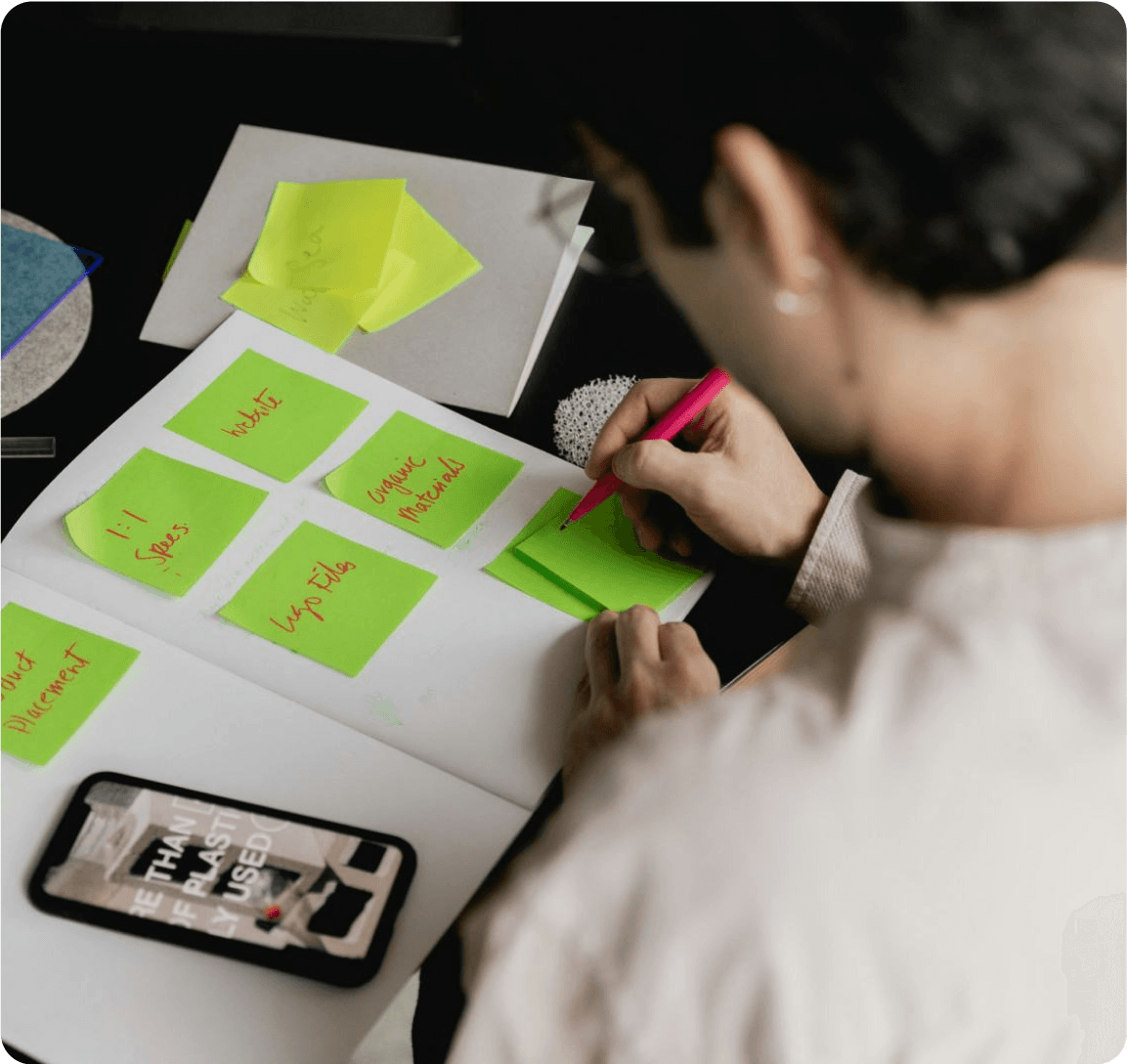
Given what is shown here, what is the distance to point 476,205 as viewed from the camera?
0.92 m

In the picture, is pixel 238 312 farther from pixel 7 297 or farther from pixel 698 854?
pixel 698 854

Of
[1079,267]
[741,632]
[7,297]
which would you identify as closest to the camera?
[1079,267]

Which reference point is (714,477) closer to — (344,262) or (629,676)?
(629,676)

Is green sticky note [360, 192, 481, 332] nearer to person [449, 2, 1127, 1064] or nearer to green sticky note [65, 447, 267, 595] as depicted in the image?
green sticky note [65, 447, 267, 595]

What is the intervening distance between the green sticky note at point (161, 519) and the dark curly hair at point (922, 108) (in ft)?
1.45

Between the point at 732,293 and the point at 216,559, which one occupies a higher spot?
the point at 732,293

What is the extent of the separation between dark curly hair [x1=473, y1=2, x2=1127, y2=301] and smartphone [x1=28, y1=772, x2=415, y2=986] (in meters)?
0.41

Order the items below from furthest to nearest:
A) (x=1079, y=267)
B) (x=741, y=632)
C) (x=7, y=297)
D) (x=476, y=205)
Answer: (x=476, y=205) → (x=7, y=297) → (x=741, y=632) → (x=1079, y=267)

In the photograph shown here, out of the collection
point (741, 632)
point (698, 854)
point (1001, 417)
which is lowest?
point (741, 632)

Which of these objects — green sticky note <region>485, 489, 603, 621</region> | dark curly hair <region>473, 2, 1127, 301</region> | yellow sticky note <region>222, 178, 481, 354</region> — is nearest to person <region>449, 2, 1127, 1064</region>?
dark curly hair <region>473, 2, 1127, 301</region>

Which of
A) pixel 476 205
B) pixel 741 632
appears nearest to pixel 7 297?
pixel 476 205

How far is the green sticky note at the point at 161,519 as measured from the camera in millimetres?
684

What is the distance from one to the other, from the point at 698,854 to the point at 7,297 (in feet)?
2.34

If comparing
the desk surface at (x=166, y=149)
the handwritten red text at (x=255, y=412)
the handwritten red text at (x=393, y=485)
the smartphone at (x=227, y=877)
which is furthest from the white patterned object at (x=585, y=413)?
the smartphone at (x=227, y=877)
